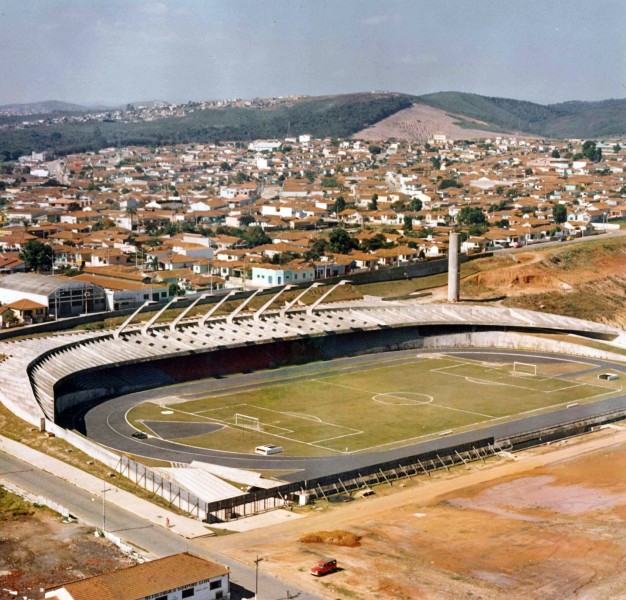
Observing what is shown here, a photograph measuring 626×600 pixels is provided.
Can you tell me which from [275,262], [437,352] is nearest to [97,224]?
[275,262]

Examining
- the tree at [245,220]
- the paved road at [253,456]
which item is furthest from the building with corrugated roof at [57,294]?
the tree at [245,220]

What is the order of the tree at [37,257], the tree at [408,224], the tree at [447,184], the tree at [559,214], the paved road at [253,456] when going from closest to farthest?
the paved road at [253,456]
the tree at [37,257]
the tree at [408,224]
the tree at [559,214]
the tree at [447,184]

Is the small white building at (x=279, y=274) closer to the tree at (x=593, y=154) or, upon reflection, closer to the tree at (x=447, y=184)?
the tree at (x=447, y=184)

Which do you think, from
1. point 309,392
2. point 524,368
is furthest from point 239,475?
point 524,368

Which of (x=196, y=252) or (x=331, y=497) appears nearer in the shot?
(x=331, y=497)

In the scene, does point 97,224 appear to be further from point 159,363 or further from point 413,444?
point 413,444

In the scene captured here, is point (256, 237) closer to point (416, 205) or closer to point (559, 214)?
point (559, 214)
